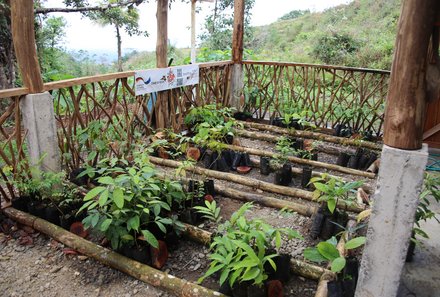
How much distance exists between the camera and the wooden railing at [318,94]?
6.11 meters

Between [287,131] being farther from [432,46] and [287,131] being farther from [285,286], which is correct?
[432,46]

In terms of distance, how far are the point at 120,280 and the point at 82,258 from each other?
445 mm

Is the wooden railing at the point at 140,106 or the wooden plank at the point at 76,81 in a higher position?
the wooden plank at the point at 76,81

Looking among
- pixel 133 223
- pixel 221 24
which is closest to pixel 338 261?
pixel 133 223

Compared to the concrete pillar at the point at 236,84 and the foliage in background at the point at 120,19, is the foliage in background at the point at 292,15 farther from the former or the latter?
the concrete pillar at the point at 236,84

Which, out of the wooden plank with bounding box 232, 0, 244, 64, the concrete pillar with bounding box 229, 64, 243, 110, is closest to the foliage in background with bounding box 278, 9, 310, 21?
the wooden plank with bounding box 232, 0, 244, 64

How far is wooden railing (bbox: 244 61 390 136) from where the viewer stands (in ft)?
20.0

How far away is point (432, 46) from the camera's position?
62.3 inches

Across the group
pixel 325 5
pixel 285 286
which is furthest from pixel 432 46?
pixel 325 5

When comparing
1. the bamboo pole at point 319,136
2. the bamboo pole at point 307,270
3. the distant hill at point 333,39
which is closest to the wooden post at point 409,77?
the bamboo pole at point 307,270

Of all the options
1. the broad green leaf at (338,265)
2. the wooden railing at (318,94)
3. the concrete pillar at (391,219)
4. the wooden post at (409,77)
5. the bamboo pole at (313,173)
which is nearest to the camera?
the wooden post at (409,77)

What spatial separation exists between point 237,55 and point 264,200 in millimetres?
4194

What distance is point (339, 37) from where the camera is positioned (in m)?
13.8

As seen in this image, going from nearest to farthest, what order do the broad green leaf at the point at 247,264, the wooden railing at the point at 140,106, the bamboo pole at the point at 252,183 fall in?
the broad green leaf at the point at 247,264, the wooden railing at the point at 140,106, the bamboo pole at the point at 252,183
